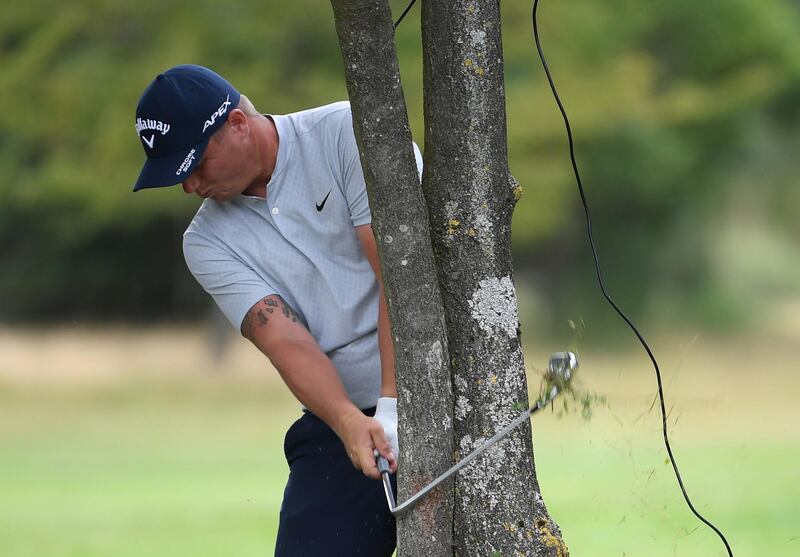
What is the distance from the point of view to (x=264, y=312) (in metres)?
3.43

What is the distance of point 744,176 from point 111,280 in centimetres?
1239

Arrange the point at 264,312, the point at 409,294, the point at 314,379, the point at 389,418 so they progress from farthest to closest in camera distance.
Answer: the point at 264,312 → the point at 314,379 → the point at 389,418 → the point at 409,294

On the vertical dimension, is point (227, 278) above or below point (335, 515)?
above

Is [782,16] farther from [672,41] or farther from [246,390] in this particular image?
[246,390]

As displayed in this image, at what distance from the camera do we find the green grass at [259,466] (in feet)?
28.8

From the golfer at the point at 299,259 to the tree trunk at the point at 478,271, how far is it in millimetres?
319

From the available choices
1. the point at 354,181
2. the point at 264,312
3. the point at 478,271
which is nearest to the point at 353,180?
the point at 354,181

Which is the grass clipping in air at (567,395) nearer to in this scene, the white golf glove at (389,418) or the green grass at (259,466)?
the green grass at (259,466)

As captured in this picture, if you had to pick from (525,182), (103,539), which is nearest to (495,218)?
(103,539)

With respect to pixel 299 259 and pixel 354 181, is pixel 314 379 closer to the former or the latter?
pixel 299 259

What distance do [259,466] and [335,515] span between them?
383 inches

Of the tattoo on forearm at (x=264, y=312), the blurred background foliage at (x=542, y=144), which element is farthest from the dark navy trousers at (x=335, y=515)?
the blurred background foliage at (x=542, y=144)

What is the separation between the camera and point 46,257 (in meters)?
23.4

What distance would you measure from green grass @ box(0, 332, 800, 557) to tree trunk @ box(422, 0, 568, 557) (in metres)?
0.37
